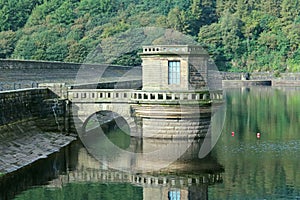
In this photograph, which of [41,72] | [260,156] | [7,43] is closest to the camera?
[260,156]

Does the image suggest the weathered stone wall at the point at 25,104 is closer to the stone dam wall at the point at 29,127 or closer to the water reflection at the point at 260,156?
the stone dam wall at the point at 29,127

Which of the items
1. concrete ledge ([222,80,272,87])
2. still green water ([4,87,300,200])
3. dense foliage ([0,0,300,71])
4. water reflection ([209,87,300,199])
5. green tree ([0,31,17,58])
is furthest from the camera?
concrete ledge ([222,80,272,87])

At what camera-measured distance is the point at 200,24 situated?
155m

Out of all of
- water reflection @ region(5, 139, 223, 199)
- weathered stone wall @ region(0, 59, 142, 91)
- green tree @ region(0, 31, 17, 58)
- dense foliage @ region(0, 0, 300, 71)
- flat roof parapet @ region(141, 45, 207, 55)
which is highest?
dense foliage @ region(0, 0, 300, 71)

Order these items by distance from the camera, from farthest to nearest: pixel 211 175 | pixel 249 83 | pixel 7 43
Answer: pixel 249 83 < pixel 7 43 < pixel 211 175

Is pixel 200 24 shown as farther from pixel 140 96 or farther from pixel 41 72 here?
pixel 140 96

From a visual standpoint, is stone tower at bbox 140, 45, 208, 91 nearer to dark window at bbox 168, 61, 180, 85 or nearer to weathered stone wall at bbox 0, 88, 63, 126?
dark window at bbox 168, 61, 180, 85

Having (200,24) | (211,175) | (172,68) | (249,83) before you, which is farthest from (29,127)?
(200,24)

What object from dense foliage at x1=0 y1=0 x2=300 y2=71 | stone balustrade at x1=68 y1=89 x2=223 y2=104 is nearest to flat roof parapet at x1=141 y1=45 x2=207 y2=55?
stone balustrade at x1=68 y1=89 x2=223 y2=104

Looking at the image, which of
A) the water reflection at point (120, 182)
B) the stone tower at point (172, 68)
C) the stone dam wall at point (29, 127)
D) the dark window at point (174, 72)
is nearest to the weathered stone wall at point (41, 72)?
the stone dam wall at point (29, 127)

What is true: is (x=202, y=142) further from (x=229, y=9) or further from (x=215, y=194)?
(x=229, y=9)

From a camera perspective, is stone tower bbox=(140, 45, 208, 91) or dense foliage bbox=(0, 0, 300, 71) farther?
dense foliage bbox=(0, 0, 300, 71)

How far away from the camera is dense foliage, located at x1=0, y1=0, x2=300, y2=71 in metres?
120

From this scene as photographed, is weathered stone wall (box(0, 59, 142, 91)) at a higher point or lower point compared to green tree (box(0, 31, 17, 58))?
lower
